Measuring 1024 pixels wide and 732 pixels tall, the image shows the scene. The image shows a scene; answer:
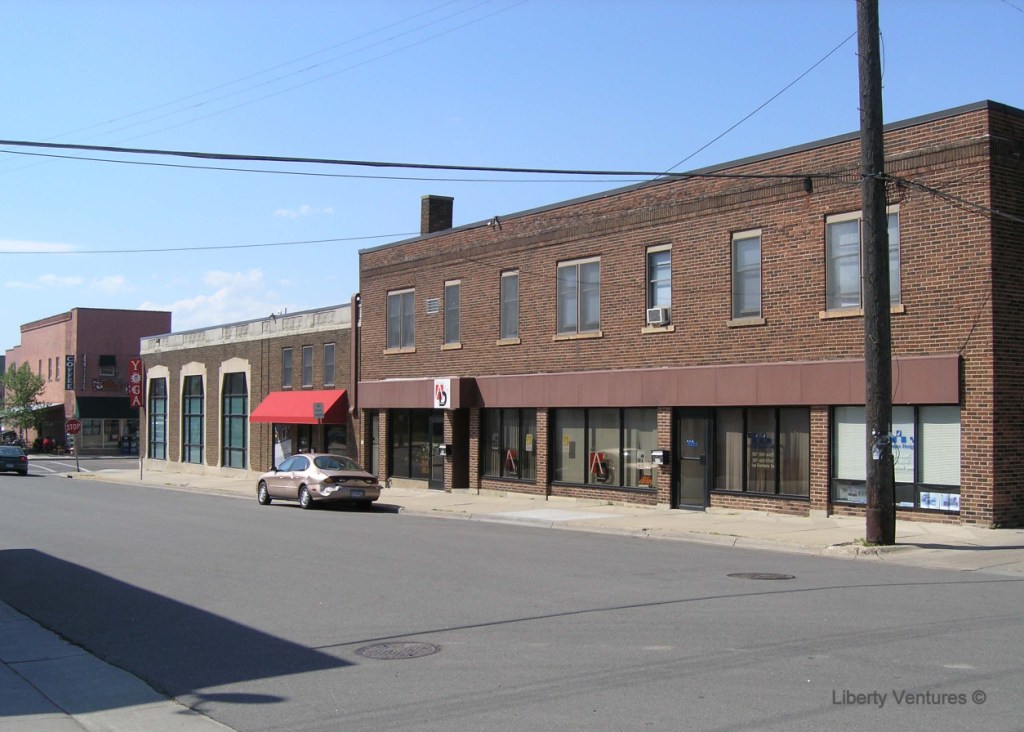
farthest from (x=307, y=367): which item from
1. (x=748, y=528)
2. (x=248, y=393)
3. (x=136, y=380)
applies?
(x=748, y=528)

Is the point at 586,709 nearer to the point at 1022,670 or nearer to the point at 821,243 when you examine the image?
the point at 1022,670

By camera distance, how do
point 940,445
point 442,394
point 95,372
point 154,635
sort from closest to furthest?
point 154,635, point 940,445, point 442,394, point 95,372

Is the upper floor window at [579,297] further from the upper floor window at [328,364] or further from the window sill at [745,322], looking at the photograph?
the upper floor window at [328,364]

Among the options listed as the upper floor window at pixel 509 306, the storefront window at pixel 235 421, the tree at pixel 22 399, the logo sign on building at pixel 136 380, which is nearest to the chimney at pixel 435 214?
the upper floor window at pixel 509 306

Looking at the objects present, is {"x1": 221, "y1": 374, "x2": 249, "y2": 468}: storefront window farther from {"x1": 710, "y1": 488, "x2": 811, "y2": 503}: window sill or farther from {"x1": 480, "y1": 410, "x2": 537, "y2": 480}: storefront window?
{"x1": 710, "y1": 488, "x2": 811, "y2": 503}: window sill

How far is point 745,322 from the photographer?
2141 centimetres

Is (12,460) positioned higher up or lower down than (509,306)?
lower down

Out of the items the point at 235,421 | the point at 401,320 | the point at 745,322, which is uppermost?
the point at 401,320

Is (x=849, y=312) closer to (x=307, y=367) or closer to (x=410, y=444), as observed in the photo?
(x=410, y=444)

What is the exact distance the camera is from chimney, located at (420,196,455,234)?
1278 inches

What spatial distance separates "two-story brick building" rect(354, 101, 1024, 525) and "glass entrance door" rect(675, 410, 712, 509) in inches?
2.0

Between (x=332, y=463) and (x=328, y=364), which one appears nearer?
(x=332, y=463)

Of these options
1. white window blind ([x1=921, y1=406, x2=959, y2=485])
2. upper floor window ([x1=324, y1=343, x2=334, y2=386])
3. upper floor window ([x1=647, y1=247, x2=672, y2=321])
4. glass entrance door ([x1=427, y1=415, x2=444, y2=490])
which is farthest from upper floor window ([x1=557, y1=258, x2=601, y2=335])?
upper floor window ([x1=324, y1=343, x2=334, y2=386])

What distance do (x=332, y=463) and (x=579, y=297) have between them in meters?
7.47
